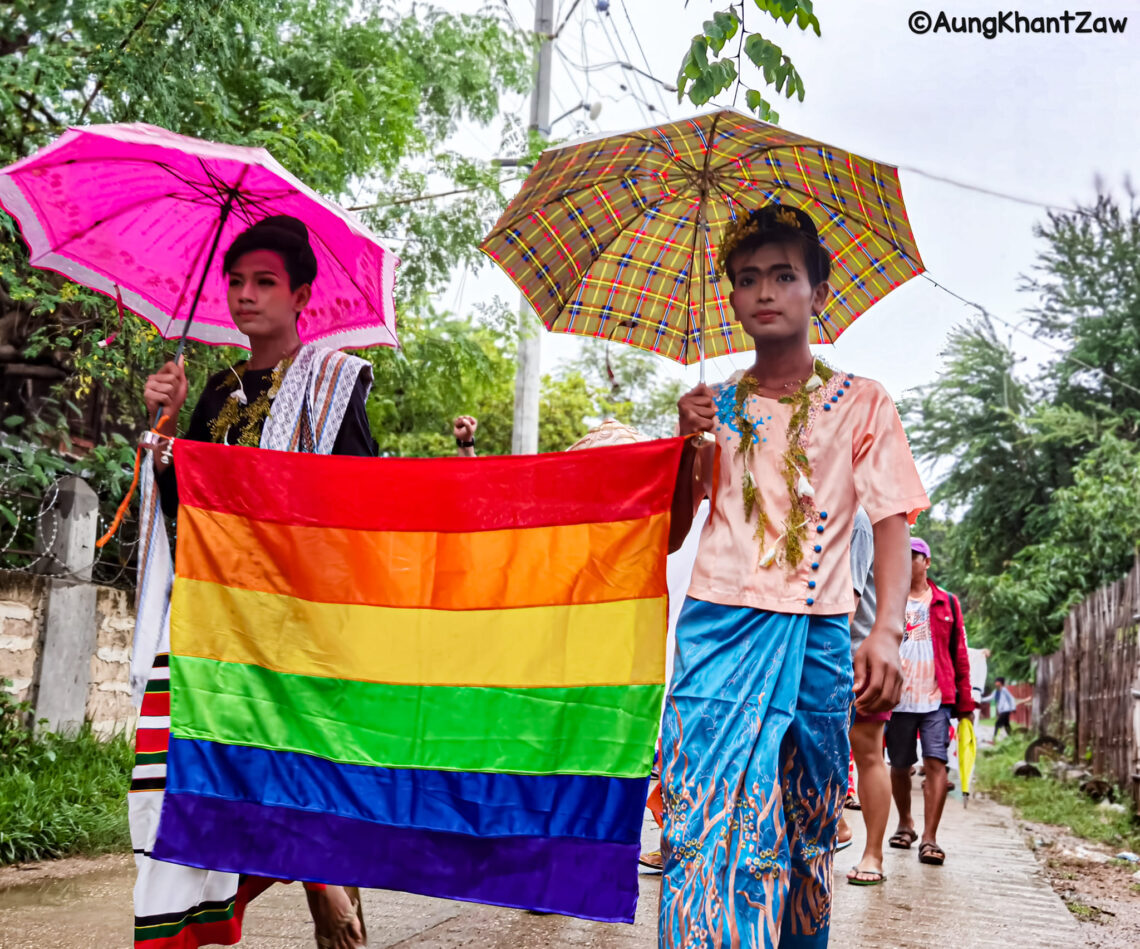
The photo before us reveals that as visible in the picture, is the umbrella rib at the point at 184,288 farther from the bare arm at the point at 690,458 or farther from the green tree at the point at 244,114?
the green tree at the point at 244,114

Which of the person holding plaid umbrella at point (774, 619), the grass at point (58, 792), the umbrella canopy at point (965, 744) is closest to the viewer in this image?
the person holding plaid umbrella at point (774, 619)

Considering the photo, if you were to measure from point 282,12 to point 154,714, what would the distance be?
7.60m

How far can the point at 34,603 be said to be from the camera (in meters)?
8.15

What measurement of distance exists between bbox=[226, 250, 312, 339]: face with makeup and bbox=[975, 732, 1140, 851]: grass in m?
8.02

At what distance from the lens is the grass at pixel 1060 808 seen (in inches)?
393

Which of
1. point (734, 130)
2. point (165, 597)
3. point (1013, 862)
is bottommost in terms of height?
point (1013, 862)

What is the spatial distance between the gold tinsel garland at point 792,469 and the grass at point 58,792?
4721mm

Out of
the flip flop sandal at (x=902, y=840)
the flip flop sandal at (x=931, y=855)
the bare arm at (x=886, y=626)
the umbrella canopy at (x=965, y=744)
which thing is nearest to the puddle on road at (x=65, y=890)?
the bare arm at (x=886, y=626)

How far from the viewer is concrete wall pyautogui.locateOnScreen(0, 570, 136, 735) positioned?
793 cm

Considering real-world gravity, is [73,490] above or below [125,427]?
below

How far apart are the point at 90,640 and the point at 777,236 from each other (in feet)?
21.9

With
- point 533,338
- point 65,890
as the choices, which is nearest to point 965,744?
point 533,338

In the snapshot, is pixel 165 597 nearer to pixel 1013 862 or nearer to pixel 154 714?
pixel 154 714

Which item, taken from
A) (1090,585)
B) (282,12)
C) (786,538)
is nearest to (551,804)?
(786,538)
